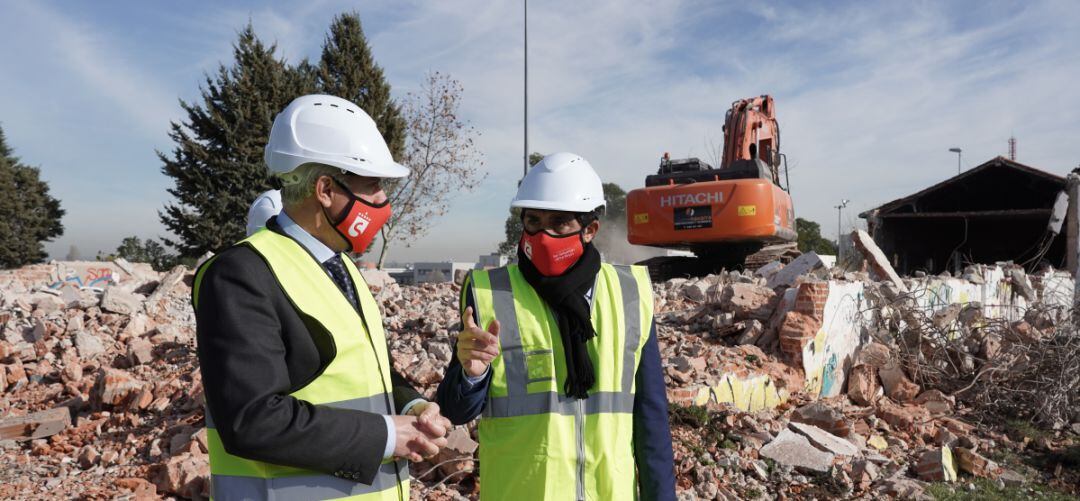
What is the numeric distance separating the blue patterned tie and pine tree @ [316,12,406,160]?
960 inches

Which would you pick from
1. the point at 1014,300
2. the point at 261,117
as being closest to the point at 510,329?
the point at 1014,300

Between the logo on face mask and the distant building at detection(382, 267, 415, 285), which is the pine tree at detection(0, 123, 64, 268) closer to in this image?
the distant building at detection(382, 267, 415, 285)

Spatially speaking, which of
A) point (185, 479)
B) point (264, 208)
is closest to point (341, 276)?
point (264, 208)

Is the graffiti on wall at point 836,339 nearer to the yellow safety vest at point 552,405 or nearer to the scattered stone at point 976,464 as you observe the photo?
the scattered stone at point 976,464

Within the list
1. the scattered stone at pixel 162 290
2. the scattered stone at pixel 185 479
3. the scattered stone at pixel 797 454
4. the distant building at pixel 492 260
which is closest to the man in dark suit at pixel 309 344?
the scattered stone at pixel 185 479

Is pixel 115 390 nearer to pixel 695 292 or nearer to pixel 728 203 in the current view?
pixel 695 292

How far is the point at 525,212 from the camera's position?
256 centimetres

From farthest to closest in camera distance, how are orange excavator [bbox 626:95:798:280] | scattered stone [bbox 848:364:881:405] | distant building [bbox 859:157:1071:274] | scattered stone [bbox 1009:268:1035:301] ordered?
distant building [bbox 859:157:1071:274]
scattered stone [bbox 1009:268:1035:301]
orange excavator [bbox 626:95:798:280]
scattered stone [bbox 848:364:881:405]

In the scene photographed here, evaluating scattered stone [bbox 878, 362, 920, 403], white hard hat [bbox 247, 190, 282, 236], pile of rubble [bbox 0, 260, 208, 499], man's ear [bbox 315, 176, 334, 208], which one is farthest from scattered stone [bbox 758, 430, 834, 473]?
man's ear [bbox 315, 176, 334, 208]

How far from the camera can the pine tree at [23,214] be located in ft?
96.8

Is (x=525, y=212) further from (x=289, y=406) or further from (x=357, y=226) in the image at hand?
(x=289, y=406)

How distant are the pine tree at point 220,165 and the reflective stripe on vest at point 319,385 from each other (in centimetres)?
2200

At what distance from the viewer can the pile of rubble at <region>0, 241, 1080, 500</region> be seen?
4855mm

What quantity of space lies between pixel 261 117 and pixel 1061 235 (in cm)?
2333
